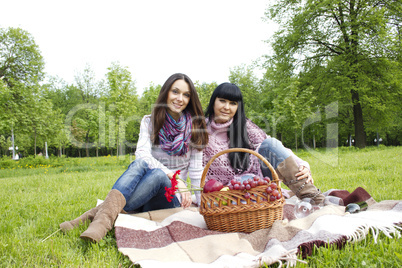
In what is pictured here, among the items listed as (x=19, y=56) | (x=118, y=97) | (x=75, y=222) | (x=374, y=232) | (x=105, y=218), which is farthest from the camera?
(x=19, y=56)

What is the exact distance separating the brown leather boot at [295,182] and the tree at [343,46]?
1276cm

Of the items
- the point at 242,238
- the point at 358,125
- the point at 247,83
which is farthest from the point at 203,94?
the point at 242,238

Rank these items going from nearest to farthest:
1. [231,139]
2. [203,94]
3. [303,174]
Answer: [303,174] → [231,139] → [203,94]

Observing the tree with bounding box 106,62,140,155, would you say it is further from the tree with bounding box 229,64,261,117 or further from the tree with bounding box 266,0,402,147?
the tree with bounding box 229,64,261,117

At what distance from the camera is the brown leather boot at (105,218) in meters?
1.99

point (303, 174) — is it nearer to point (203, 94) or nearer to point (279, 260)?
point (279, 260)

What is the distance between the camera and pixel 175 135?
3043mm

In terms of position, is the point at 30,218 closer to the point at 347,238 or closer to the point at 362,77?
the point at 347,238

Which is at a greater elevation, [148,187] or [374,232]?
[148,187]

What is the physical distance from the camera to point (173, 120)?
3.08m

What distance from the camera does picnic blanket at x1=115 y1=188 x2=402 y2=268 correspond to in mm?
1671

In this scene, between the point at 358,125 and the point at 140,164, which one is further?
the point at 358,125

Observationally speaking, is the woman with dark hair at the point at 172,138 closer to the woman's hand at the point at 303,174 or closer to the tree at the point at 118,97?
A: the woman's hand at the point at 303,174

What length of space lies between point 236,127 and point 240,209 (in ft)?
4.49
